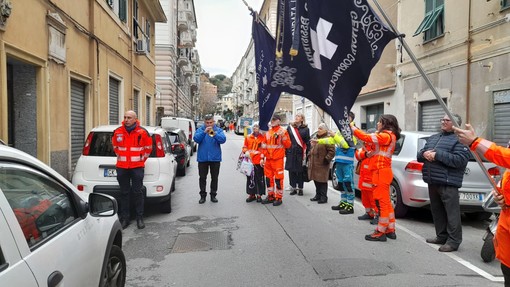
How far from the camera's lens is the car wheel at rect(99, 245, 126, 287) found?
3.22 meters

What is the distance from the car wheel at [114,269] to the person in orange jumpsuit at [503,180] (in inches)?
113

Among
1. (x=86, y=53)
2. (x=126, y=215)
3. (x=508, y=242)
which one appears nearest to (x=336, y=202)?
(x=126, y=215)

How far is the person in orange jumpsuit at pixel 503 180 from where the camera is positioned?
2.73 m

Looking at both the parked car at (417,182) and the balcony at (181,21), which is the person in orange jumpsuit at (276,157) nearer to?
the parked car at (417,182)

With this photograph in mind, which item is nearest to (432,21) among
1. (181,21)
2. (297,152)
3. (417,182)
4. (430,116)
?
(430,116)

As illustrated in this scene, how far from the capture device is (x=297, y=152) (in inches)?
354

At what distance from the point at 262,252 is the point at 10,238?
11.8 ft

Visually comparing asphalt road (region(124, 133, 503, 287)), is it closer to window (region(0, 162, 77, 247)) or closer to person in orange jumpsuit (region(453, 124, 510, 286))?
person in orange jumpsuit (region(453, 124, 510, 286))

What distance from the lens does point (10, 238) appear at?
6.09ft

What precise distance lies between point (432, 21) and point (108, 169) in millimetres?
12193

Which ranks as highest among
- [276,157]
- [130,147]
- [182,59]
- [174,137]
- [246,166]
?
[182,59]

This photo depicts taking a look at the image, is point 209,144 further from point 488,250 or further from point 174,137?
point 488,250

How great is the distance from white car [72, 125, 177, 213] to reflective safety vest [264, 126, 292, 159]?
208 cm

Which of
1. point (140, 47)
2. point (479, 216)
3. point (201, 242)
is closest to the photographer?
point (201, 242)
